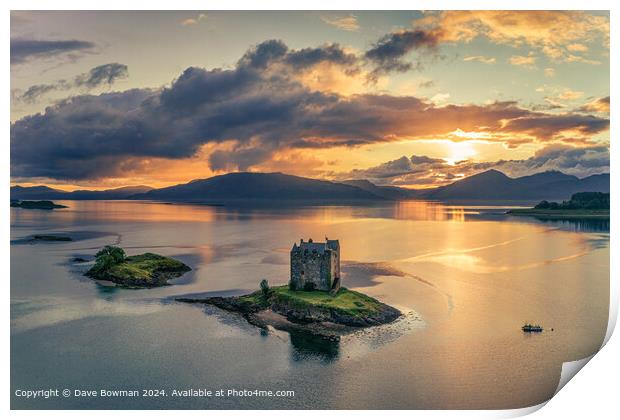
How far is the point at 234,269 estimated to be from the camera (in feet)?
121

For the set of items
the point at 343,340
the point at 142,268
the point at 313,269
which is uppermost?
the point at 313,269

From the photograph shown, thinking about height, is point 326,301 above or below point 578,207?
below

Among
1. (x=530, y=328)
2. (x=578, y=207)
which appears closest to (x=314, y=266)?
(x=530, y=328)

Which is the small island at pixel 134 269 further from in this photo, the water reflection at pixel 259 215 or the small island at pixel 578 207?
the small island at pixel 578 207

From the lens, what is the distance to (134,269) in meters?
32.9

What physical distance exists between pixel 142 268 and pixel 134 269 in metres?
0.66

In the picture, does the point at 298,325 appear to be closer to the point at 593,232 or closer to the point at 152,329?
the point at 152,329

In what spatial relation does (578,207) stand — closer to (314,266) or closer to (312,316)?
(314,266)

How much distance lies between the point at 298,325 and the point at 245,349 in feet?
10.3

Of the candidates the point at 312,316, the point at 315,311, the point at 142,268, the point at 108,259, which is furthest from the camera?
the point at 142,268

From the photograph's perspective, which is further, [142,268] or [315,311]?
[142,268]

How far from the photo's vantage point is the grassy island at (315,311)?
22.7 meters

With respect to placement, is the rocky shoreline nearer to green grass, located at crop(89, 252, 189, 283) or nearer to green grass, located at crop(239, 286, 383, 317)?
green grass, located at crop(239, 286, 383, 317)

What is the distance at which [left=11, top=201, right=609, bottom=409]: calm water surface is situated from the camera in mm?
17922
